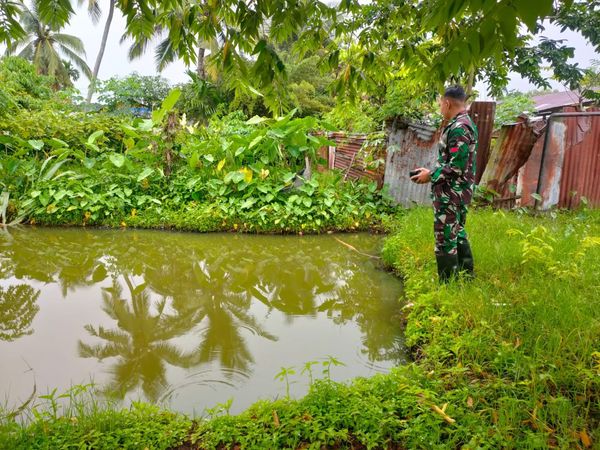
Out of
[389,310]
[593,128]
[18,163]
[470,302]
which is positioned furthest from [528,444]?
[18,163]

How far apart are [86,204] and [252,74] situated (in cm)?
567

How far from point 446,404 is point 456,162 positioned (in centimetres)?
178

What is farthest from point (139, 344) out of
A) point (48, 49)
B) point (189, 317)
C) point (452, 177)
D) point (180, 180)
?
→ point (48, 49)

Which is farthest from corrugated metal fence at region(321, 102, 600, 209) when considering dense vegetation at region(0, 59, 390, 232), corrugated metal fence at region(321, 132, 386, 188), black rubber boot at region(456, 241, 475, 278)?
black rubber boot at region(456, 241, 475, 278)

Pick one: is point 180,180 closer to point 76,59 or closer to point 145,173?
point 145,173

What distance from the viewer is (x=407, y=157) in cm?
667

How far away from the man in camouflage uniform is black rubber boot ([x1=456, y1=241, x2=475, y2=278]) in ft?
0.31

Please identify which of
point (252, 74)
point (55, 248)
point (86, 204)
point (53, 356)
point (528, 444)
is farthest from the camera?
point (86, 204)

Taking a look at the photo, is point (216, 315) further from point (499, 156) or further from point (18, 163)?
point (18, 163)

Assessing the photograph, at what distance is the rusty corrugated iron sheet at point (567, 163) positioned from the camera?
5.59 meters

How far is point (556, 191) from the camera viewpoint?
5.79 m

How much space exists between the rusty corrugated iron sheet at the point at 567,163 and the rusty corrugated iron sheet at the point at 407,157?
143cm

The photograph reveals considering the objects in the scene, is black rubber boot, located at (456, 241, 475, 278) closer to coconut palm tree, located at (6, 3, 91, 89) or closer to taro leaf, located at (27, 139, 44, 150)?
taro leaf, located at (27, 139, 44, 150)

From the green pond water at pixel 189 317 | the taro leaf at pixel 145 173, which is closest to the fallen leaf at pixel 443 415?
the green pond water at pixel 189 317
